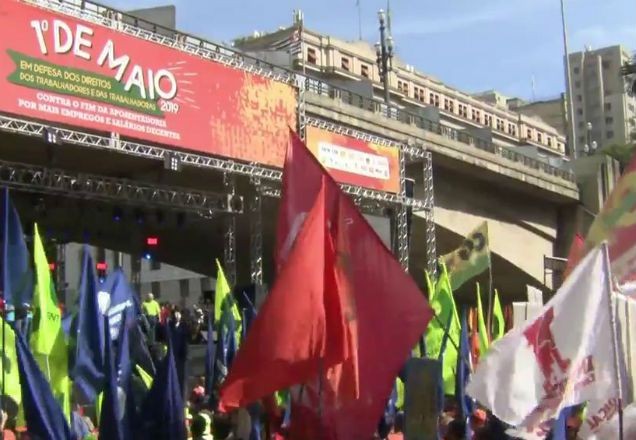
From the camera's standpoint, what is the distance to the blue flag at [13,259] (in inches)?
276

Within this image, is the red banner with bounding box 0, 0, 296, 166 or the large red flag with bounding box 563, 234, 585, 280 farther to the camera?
the red banner with bounding box 0, 0, 296, 166

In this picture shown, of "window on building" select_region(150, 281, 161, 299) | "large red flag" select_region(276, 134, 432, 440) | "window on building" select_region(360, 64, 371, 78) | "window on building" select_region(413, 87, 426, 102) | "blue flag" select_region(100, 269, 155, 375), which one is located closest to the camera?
"large red flag" select_region(276, 134, 432, 440)

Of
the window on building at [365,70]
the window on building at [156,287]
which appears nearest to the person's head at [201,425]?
the window on building at [156,287]

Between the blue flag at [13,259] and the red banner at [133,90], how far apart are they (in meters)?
8.78

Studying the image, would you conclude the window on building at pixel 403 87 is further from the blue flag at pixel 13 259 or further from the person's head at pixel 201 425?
the person's head at pixel 201 425

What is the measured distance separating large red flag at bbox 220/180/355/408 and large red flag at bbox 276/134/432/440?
79 millimetres

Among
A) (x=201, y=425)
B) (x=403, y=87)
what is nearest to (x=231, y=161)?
(x=201, y=425)

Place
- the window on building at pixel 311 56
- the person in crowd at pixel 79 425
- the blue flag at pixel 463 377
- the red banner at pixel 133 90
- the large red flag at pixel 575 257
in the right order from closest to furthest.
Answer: the large red flag at pixel 575 257, the person in crowd at pixel 79 425, the blue flag at pixel 463 377, the red banner at pixel 133 90, the window on building at pixel 311 56

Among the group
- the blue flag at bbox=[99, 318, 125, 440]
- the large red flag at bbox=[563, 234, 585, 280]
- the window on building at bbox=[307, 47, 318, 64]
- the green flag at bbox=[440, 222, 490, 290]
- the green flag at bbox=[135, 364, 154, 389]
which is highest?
the window on building at bbox=[307, 47, 318, 64]

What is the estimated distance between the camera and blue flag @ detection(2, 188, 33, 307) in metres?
7.01

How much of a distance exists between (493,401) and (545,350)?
389mm

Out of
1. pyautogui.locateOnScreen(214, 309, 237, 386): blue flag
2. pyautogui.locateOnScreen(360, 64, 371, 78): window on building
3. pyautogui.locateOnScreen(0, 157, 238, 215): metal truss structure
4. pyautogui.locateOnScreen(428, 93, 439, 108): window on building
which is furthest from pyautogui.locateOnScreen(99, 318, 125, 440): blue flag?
pyautogui.locateOnScreen(428, 93, 439, 108): window on building

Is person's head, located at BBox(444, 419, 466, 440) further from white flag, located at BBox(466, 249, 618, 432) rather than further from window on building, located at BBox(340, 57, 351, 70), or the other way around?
window on building, located at BBox(340, 57, 351, 70)

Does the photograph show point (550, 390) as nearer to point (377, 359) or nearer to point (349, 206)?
point (377, 359)
